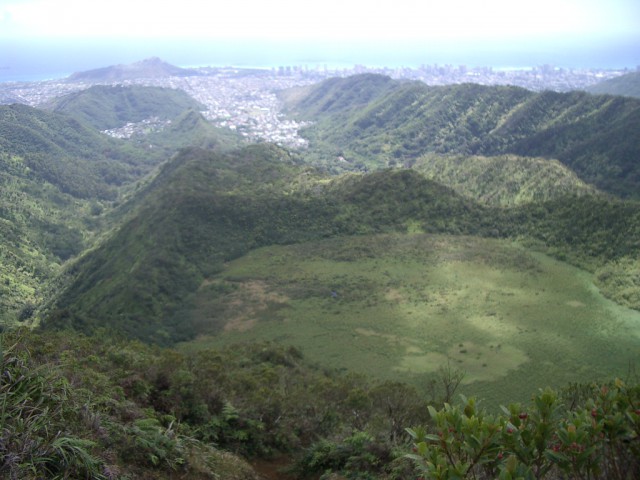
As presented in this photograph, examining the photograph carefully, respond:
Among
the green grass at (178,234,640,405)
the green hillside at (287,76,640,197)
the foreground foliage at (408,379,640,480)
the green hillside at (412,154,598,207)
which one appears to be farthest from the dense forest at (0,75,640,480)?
the green hillside at (287,76,640,197)

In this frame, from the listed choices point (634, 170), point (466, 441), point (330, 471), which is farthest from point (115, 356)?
point (634, 170)

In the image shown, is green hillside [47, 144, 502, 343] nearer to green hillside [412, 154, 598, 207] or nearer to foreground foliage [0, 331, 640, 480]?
green hillside [412, 154, 598, 207]

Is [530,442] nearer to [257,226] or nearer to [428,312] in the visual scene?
[428,312]

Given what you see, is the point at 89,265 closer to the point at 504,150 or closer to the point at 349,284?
the point at 349,284

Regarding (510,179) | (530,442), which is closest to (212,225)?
(510,179)

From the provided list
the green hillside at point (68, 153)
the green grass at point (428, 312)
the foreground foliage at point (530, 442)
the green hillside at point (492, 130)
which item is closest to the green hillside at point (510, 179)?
the green hillside at point (492, 130)

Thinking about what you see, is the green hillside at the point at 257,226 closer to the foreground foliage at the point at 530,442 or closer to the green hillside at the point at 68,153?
the foreground foliage at the point at 530,442
